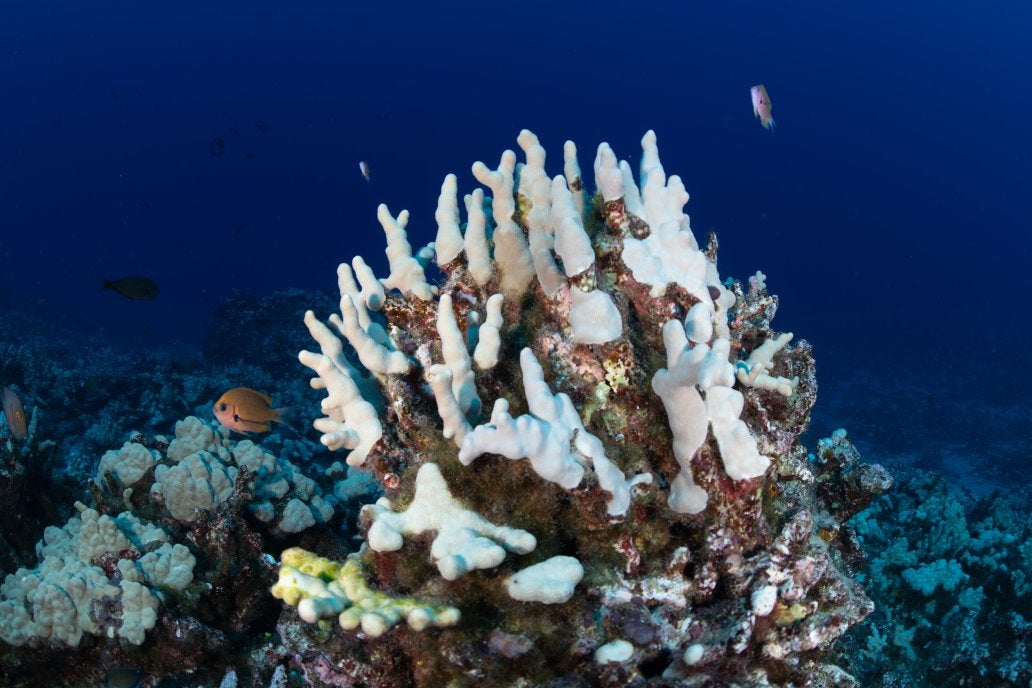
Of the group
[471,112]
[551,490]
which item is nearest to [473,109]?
[471,112]

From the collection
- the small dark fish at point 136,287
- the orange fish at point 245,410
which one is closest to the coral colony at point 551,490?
the orange fish at point 245,410

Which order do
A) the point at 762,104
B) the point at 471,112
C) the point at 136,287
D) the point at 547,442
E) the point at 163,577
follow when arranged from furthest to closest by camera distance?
the point at 471,112
the point at 762,104
the point at 136,287
the point at 163,577
the point at 547,442

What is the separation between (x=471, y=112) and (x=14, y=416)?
5135 inches

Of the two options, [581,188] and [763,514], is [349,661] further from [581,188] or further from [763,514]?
[581,188]

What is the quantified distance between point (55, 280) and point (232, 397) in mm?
93826

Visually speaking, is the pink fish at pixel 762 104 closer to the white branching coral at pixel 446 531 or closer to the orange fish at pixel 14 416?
the white branching coral at pixel 446 531

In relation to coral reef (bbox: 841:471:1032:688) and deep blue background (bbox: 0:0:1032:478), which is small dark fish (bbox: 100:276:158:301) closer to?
coral reef (bbox: 841:471:1032:688)

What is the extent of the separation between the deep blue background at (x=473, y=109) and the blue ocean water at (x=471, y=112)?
0.46m

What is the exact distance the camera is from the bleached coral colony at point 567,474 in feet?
6.58

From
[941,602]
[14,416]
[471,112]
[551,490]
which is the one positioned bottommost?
[551,490]

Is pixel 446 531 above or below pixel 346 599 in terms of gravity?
above

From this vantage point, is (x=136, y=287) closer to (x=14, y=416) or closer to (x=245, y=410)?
(x=14, y=416)

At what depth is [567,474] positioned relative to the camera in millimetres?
2047

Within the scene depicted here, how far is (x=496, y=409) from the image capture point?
1.99m
